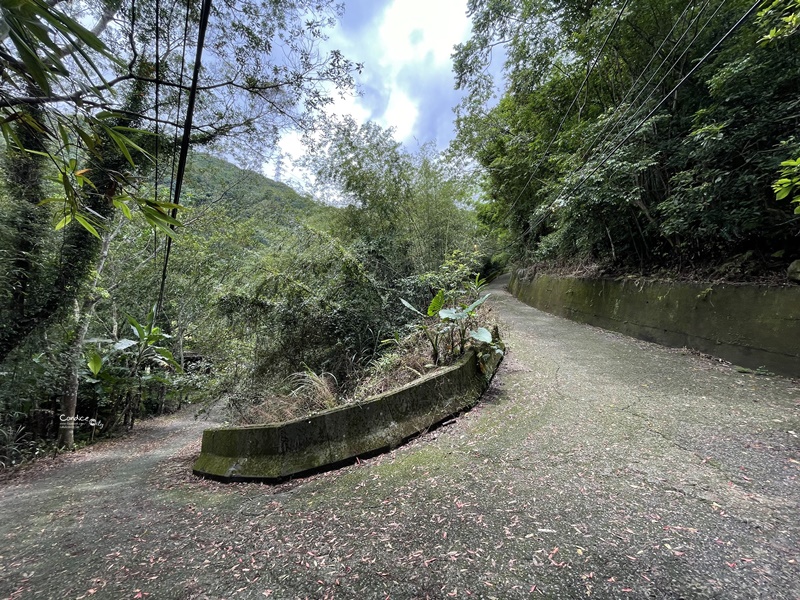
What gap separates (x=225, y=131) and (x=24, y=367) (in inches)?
183

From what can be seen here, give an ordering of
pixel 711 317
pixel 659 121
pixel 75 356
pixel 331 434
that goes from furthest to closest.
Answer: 1. pixel 75 356
2. pixel 659 121
3. pixel 711 317
4. pixel 331 434

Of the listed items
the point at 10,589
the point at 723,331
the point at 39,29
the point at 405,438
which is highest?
the point at 39,29

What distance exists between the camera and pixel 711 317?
434 cm

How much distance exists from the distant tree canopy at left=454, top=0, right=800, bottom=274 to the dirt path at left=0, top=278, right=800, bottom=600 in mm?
1971

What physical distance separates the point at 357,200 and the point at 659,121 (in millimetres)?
5169

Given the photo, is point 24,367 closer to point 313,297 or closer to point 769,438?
point 313,297

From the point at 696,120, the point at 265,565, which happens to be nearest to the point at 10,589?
the point at 265,565

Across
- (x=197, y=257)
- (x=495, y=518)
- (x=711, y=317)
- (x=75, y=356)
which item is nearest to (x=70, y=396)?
(x=75, y=356)

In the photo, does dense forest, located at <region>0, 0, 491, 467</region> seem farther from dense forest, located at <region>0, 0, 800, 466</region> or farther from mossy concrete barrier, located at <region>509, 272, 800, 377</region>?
mossy concrete barrier, located at <region>509, 272, 800, 377</region>

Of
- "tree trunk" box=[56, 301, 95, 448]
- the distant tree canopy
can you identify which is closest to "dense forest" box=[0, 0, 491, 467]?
"tree trunk" box=[56, 301, 95, 448]

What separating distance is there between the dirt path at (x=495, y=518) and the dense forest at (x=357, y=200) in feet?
3.69

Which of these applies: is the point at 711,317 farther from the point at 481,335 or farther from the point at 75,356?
the point at 75,356

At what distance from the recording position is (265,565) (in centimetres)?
162

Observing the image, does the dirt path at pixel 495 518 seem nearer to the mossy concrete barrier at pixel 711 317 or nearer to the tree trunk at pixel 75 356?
the mossy concrete barrier at pixel 711 317
